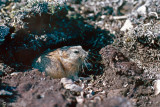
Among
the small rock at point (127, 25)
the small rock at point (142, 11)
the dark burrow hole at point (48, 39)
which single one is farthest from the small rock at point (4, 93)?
the small rock at point (142, 11)

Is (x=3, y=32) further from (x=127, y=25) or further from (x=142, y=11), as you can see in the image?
(x=142, y=11)

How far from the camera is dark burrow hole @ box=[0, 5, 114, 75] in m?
4.64

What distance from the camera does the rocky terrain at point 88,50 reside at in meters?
3.36

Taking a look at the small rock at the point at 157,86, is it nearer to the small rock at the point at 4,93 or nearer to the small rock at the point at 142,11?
the small rock at the point at 142,11

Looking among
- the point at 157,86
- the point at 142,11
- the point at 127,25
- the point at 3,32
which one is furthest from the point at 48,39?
the point at 142,11

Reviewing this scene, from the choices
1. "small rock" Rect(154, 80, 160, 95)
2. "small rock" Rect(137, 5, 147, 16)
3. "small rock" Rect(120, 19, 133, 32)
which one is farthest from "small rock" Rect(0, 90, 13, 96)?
"small rock" Rect(137, 5, 147, 16)

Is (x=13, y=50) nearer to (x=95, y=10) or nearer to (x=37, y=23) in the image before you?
(x=37, y=23)

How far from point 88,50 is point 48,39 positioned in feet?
4.03

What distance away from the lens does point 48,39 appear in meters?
5.08

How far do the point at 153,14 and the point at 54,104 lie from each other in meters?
4.52

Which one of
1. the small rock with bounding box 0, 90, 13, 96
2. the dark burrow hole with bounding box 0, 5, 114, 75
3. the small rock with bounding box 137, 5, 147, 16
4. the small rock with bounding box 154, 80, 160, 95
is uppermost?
the small rock with bounding box 137, 5, 147, 16

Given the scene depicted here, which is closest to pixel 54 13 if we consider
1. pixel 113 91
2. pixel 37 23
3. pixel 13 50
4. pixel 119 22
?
pixel 37 23

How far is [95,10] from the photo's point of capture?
22.9 feet

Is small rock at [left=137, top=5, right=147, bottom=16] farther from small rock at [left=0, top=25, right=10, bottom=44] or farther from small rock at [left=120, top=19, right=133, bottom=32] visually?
small rock at [left=0, top=25, right=10, bottom=44]
